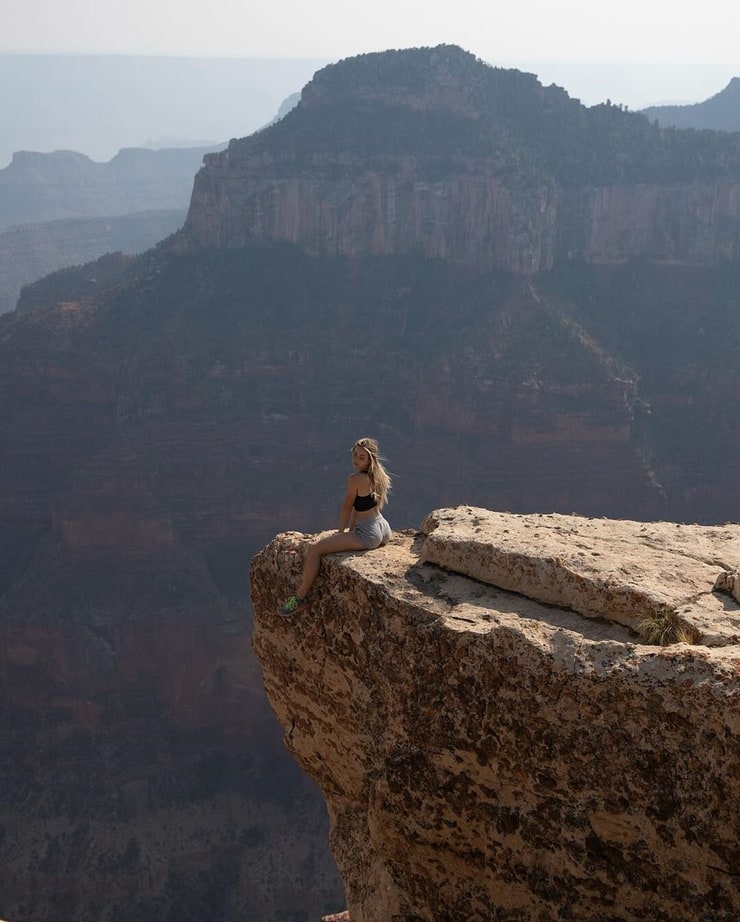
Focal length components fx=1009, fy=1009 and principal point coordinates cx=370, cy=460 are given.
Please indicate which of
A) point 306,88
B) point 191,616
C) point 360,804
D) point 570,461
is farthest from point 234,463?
point 360,804

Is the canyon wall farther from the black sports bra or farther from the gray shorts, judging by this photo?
the gray shorts

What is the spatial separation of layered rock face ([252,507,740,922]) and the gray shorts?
7.0 inches

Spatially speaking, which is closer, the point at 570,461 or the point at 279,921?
the point at 279,921

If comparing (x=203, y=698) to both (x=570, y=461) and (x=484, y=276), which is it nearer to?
(x=570, y=461)

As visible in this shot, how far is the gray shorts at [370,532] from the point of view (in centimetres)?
1001

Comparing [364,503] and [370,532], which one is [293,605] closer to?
[370,532]

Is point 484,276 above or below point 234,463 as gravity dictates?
above

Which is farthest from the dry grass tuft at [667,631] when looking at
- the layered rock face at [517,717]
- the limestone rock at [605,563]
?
the layered rock face at [517,717]

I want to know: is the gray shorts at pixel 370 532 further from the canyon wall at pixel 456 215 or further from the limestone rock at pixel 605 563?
the canyon wall at pixel 456 215

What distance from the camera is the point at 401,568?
9539 millimetres

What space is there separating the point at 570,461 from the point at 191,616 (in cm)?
2004

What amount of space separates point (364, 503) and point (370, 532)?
A: 1.10 feet

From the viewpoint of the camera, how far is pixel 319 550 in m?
9.77

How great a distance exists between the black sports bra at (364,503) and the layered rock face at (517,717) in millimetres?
463
